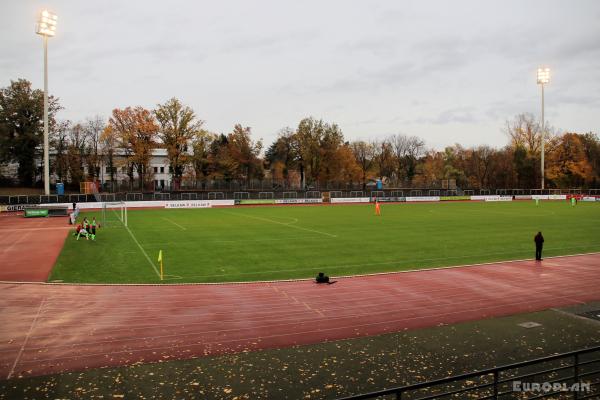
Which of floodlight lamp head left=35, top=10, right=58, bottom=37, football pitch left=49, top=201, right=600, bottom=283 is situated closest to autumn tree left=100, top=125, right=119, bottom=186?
floodlight lamp head left=35, top=10, right=58, bottom=37

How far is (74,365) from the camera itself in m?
9.40

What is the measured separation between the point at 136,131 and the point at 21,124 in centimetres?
1812

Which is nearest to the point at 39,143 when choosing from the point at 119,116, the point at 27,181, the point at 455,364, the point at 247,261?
the point at 27,181

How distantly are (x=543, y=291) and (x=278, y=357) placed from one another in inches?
418

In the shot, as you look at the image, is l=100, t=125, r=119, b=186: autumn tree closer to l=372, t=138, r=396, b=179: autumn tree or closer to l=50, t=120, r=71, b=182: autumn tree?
l=50, t=120, r=71, b=182: autumn tree

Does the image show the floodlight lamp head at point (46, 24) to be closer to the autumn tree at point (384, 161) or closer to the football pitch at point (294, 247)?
the football pitch at point (294, 247)

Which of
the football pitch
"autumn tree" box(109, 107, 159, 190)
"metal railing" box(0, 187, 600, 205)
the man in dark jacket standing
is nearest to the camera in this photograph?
the football pitch

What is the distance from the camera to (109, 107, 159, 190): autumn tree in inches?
3036

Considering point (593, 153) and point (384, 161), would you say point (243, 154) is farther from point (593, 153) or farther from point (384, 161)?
point (593, 153)

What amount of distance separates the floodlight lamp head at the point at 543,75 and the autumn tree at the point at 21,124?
85.4m

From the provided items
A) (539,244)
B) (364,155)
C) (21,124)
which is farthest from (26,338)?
(364,155)

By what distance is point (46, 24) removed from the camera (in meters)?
50.8

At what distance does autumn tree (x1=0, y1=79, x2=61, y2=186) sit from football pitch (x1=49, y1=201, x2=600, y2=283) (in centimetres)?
4668

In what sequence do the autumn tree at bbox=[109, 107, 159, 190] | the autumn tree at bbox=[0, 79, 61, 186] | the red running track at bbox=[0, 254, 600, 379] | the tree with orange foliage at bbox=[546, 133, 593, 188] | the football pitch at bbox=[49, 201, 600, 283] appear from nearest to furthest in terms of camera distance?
the red running track at bbox=[0, 254, 600, 379] < the football pitch at bbox=[49, 201, 600, 283] < the autumn tree at bbox=[0, 79, 61, 186] < the autumn tree at bbox=[109, 107, 159, 190] < the tree with orange foliage at bbox=[546, 133, 593, 188]
